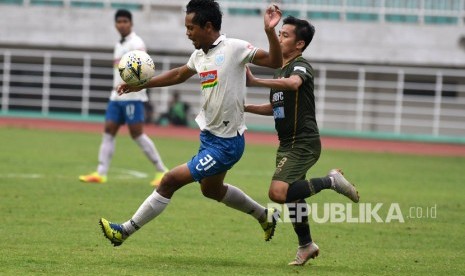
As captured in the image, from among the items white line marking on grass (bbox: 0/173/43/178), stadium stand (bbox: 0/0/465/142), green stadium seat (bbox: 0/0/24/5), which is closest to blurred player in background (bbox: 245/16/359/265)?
white line marking on grass (bbox: 0/173/43/178)

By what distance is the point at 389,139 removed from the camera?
109 feet

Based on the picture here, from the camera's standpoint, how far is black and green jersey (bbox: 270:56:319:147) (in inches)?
369

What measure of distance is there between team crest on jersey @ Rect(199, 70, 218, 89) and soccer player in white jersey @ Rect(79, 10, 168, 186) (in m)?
6.76

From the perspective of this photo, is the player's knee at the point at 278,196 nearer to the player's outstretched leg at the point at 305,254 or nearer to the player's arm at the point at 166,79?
the player's outstretched leg at the point at 305,254

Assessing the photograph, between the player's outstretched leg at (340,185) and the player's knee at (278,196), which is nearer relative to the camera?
the player's knee at (278,196)

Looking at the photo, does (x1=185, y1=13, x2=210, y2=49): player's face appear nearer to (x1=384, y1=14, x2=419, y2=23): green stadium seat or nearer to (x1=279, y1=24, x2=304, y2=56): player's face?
(x1=279, y1=24, x2=304, y2=56): player's face

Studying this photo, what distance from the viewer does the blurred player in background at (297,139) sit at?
923 cm

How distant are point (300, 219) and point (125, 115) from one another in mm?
7036

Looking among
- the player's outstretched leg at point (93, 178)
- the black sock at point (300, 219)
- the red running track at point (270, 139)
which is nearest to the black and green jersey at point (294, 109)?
the black sock at point (300, 219)

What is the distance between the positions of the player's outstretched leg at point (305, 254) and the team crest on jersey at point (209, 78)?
5.53ft

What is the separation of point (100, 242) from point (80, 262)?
4.64 feet

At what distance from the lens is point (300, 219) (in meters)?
9.41

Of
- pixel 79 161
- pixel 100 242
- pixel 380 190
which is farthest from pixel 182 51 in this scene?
pixel 100 242

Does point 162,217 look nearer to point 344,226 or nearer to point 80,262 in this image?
point 344,226
